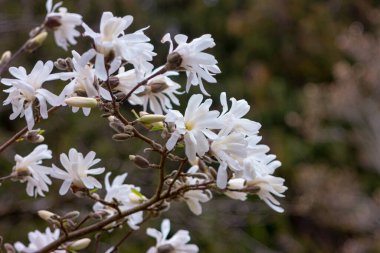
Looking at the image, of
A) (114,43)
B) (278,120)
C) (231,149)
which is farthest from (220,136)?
(278,120)

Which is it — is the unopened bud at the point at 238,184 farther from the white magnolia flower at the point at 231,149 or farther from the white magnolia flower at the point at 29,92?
the white magnolia flower at the point at 29,92

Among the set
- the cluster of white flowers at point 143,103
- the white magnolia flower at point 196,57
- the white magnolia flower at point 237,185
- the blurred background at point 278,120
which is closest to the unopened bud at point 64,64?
the cluster of white flowers at point 143,103

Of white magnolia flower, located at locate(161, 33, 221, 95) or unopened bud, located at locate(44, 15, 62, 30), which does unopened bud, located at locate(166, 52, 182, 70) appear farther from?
unopened bud, located at locate(44, 15, 62, 30)

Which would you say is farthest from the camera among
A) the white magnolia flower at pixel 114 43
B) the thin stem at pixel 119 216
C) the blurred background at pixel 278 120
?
the blurred background at pixel 278 120

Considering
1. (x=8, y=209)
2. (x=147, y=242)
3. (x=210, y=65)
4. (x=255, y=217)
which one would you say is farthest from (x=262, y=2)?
(x=210, y=65)

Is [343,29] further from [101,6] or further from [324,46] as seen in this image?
[101,6]

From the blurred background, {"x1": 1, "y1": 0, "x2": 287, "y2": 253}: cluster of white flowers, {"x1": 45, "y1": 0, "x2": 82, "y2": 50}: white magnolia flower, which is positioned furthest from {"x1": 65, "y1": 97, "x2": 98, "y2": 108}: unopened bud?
the blurred background
